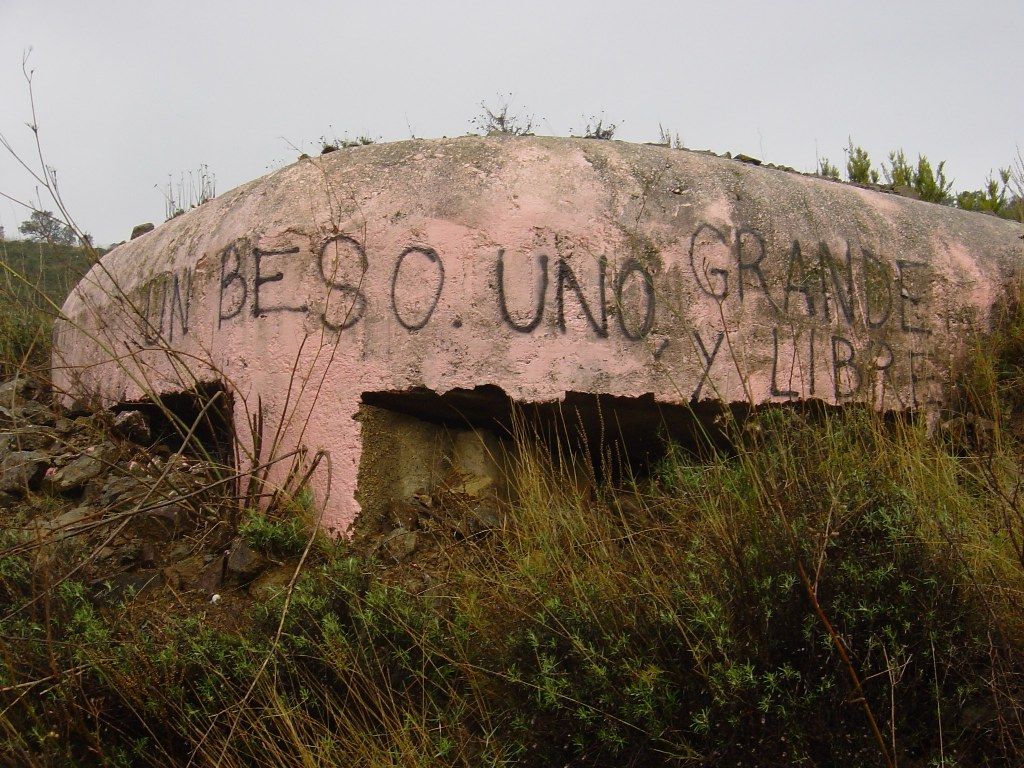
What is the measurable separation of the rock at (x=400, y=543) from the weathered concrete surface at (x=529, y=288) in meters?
0.23

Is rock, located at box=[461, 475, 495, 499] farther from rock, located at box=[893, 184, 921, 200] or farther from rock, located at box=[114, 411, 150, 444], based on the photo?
rock, located at box=[893, 184, 921, 200]

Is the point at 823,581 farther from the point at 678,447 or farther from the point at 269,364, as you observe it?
the point at 269,364

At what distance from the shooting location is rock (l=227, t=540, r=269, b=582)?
3.92 meters

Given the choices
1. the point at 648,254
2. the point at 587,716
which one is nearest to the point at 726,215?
the point at 648,254

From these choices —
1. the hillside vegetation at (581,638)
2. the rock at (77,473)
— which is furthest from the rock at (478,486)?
the rock at (77,473)

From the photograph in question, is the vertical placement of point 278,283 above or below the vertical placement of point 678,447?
above

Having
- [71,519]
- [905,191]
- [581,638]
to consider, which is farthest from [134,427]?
[905,191]

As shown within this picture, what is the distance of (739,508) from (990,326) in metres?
2.61

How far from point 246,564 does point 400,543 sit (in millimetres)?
632

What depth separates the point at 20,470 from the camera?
196 inches

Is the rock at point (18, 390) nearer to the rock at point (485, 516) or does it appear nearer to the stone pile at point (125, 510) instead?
the stone pile at point (125, 510)

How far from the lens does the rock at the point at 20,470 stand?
16.1 ft

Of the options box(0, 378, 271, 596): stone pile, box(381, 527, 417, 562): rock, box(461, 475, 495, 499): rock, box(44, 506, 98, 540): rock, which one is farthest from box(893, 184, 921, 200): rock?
box(44, 506, 98, 540): rock

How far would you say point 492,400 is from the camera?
4188 mm
